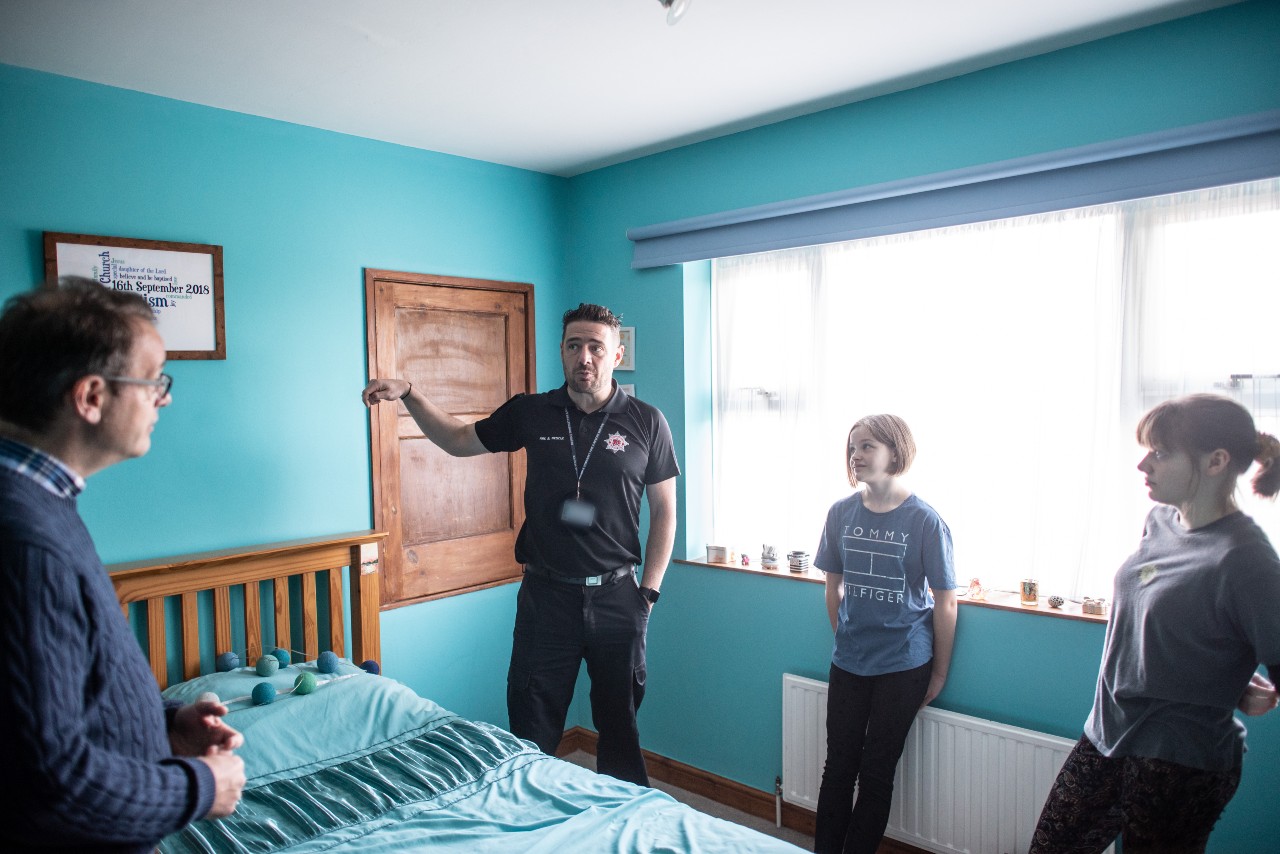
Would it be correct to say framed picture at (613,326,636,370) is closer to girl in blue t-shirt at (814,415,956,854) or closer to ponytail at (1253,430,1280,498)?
girl in blue t-shirt at (814,415,956,854)

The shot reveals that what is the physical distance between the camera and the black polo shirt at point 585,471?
2.55 metres

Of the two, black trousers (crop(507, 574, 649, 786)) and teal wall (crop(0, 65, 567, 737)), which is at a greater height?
teal wall (crop(0, 65, 567, 737))

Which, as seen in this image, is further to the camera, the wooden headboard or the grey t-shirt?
the wooden headboard

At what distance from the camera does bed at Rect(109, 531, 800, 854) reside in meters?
1.83

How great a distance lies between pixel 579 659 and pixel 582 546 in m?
0.38

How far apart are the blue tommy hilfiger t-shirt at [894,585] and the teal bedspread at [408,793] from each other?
0.80m

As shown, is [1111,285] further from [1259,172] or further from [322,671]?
[322,671]

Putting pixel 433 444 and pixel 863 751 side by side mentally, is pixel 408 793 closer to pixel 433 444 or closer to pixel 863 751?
pixel 863 751

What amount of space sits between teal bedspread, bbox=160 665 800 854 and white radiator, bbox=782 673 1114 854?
0.98 metres

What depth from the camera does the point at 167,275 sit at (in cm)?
271

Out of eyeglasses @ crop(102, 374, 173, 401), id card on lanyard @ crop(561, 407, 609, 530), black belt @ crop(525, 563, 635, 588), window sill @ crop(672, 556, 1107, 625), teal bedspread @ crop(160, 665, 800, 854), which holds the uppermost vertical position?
eyeglasses @ crop(102, 374, 173, 401)

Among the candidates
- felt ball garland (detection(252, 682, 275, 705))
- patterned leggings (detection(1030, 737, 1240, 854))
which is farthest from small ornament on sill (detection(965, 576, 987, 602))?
felt ball garland (detection(252, 682, 275, 705))

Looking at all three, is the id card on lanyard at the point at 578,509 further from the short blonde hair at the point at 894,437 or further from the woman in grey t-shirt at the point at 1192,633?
the woman in grey t-shirt at the point at 1192,633

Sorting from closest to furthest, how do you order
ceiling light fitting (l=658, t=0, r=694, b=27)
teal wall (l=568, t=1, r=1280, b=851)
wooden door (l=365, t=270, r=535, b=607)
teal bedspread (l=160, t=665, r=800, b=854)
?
ceiling light fitting (l=658, t=0, r=694, b=27)
teal bedspread (l=160, t=665, r=800, b=854)
teal wall (l=568, t=1, r=1280, b=851)
wooden door (l=365, t=270, r=535, b=607)
